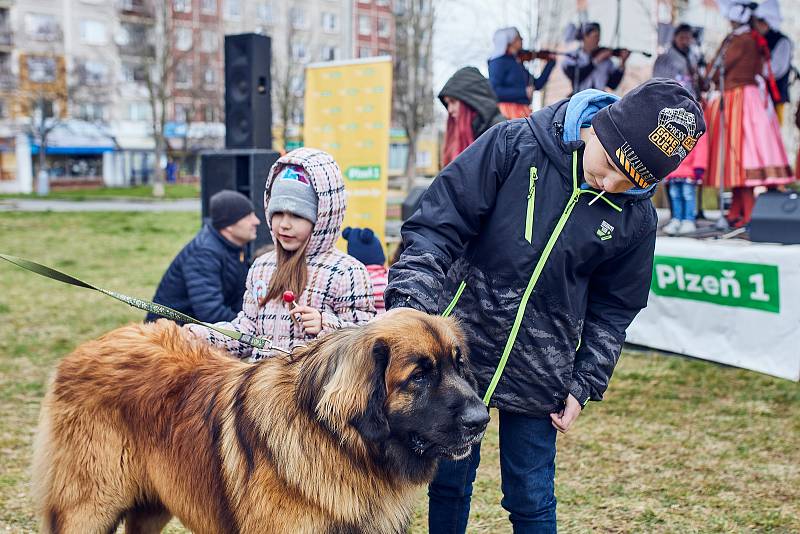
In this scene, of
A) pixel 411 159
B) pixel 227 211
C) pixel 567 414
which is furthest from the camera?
pixel 411 159

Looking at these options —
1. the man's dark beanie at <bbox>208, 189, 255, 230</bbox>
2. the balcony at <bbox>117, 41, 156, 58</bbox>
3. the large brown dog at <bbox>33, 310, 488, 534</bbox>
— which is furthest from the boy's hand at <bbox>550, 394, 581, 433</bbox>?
the balcony at <bbox>117, 41, 156, 58</bbox>

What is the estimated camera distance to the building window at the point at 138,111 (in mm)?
53375

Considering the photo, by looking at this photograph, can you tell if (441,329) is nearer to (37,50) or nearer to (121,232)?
(121,232)

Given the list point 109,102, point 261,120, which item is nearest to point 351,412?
point 261,120

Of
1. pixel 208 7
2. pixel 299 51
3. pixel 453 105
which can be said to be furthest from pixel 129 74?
pixel 453 105

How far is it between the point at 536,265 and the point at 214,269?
3261 mm

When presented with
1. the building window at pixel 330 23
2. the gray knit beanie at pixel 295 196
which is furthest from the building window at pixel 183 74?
the gray knit beanie at pixel 295 196

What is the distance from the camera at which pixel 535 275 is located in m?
2.48

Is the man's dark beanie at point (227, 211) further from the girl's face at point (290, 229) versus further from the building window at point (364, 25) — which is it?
the building window at point (364, 25)

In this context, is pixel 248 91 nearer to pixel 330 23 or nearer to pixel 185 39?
pixel 185 39

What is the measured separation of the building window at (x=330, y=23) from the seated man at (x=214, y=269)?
182 ft

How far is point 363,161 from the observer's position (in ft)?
28.8

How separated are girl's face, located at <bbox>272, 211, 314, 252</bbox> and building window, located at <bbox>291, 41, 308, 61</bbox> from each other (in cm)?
4744

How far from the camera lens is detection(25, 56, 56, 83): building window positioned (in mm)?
43500
